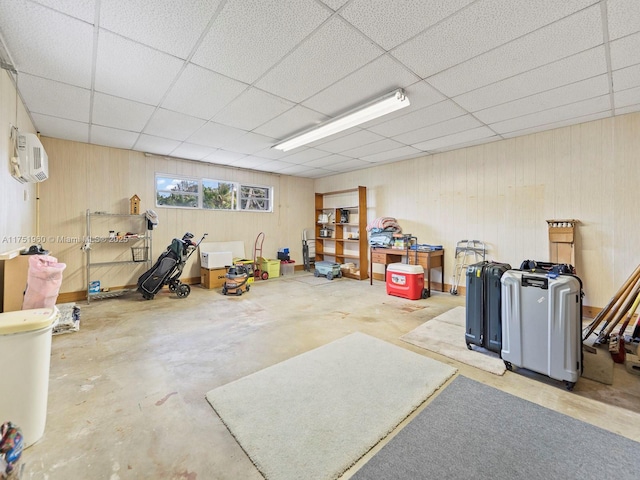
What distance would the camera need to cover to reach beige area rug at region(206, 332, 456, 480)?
1.52 metres

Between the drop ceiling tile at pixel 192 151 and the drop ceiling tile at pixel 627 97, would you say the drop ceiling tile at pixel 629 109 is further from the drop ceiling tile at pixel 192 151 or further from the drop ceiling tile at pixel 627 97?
the drop ceiling tile at pixel 192 151

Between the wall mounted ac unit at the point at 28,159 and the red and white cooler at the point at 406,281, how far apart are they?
5182mm

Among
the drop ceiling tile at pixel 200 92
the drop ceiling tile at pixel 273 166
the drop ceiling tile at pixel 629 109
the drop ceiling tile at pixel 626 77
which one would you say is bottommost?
the drop ceiling tile at pixel 626 77

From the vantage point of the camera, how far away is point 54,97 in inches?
120

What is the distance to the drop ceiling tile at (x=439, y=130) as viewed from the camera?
12.4ft

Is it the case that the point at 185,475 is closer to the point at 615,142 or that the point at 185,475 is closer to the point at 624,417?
the point at 624,417

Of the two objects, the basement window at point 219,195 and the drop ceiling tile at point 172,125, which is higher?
the drop ceiling tile at point 172,125

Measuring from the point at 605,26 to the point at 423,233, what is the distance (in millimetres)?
4014

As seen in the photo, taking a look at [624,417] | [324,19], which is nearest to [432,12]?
[324,19]

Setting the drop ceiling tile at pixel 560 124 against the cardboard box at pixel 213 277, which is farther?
the cardboard box at pixel 213 277

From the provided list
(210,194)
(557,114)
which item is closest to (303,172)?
(210,194)

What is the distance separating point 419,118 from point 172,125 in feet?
11.3

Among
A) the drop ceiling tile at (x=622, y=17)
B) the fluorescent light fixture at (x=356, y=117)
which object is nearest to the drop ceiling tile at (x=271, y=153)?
the fluorescent light fixture at (x=356, y=117)

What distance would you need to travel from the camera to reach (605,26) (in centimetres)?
198
